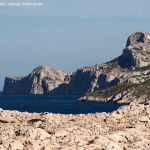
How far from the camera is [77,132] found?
2174 inches

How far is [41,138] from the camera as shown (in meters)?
52.7

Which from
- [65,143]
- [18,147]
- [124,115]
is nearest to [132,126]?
[124,115]

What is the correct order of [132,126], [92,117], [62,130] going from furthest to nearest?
[92,117], [132,126], [62,130]

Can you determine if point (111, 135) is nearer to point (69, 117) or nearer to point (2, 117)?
point (69, 117)

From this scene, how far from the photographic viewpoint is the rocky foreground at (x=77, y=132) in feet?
171

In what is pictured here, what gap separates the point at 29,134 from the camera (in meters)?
52.9

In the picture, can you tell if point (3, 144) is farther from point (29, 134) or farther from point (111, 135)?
point (111, 135)

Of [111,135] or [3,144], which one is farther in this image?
[111,135]

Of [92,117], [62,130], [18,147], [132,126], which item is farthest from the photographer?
[92,117]

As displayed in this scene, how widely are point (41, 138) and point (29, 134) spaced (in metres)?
1.27

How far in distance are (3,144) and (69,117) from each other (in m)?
16.0

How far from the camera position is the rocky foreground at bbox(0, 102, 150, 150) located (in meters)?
52.1

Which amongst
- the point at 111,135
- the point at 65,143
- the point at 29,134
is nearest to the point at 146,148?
the point at 111,135

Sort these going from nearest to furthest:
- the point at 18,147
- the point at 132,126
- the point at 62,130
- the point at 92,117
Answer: the point at 18,147, the point at 62,130, the point at 132,126, the point at 92,117
